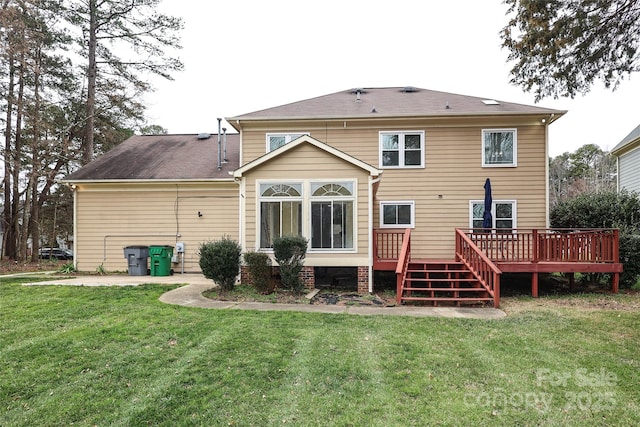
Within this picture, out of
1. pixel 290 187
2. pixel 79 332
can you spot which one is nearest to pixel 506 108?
pixel 290 187

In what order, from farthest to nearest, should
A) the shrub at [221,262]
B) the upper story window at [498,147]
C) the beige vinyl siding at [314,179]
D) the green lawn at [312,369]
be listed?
the upper story window at [498,147]
the beige vinyl siding at [314,179]
the shrub at [221,262]
the green lawn at [312,369]

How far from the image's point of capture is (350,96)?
44.9 ft

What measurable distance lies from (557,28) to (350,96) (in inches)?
300

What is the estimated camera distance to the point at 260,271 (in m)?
8.09

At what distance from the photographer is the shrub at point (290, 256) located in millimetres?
7957

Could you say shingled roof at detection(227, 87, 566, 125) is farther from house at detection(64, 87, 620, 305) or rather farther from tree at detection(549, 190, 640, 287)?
tree at detection(549, 190, 640, 287)

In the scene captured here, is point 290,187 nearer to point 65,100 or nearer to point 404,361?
point 404,361

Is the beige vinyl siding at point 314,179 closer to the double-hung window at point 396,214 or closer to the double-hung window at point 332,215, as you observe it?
the double-hung window at point 332,215

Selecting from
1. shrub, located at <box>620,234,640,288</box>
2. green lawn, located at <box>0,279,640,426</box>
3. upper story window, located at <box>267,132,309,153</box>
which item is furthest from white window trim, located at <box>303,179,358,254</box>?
shrub, located at <box>620,234,640,288</box>

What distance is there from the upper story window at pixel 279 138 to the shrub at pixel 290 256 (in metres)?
4.71

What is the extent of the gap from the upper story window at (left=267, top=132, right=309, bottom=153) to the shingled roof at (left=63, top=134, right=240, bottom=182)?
1824 millimetres

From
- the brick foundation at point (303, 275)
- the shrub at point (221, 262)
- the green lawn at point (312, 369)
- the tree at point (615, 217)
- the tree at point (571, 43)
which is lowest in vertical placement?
the green lawn at point (312, 369)

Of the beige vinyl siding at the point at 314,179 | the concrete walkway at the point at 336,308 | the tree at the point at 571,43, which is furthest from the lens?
the beige vinyl siding at the point at 314,179

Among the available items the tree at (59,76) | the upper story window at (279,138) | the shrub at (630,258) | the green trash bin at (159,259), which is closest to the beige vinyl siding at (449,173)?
the upper story window at (279,138)
